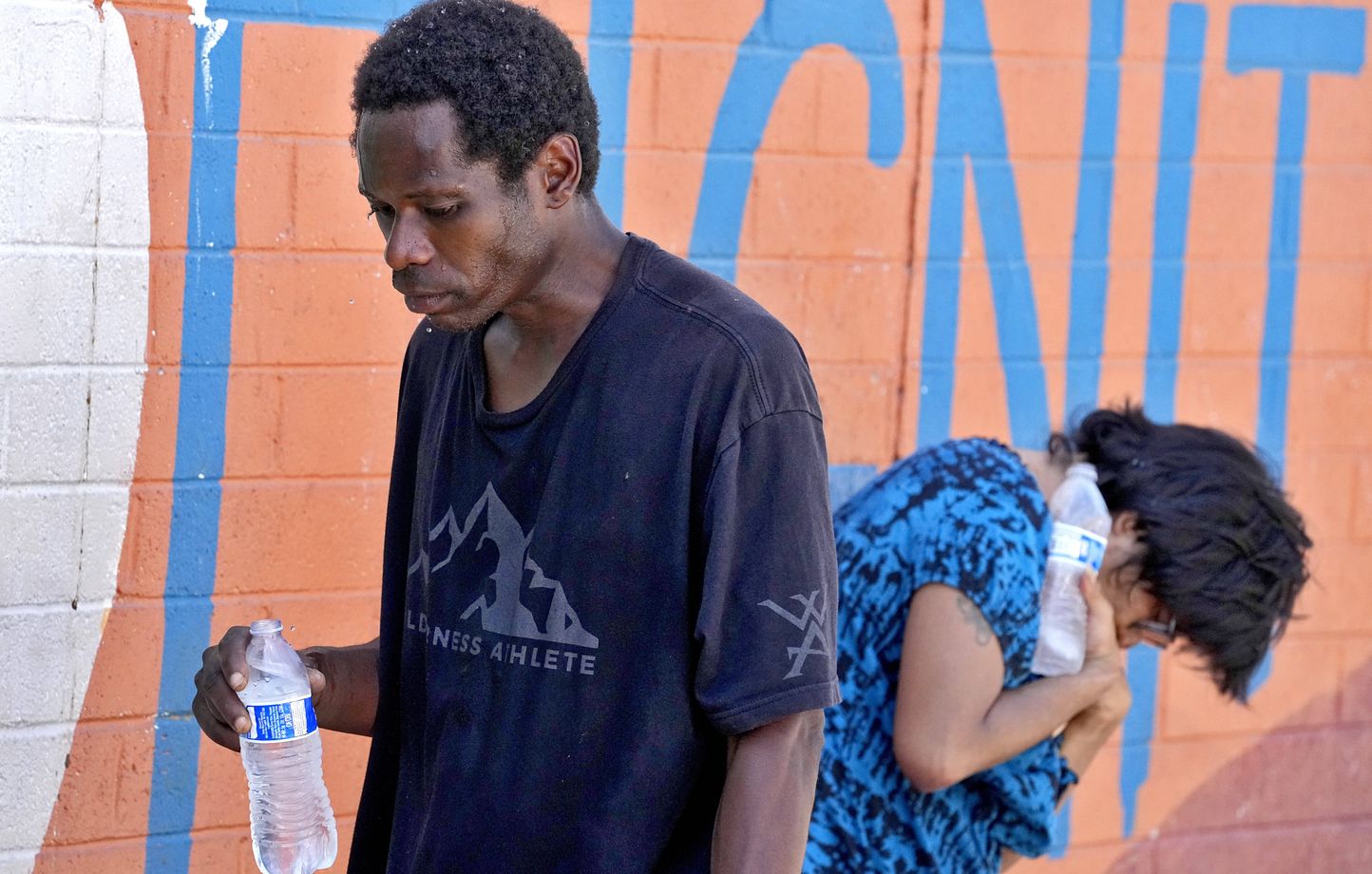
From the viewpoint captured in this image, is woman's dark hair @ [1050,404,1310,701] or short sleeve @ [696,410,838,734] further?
woman's dark hair @ [1050,404,1310,701]

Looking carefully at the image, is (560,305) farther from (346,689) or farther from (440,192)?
(346,689)

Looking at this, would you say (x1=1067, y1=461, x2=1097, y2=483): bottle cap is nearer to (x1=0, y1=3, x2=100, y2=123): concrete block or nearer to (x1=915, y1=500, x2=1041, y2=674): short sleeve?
(x1=915, y1=500, x2=1041, y2=674): short sleeve

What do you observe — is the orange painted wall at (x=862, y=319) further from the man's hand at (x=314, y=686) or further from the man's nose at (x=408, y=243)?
the man's nose at (x=408, y=243)

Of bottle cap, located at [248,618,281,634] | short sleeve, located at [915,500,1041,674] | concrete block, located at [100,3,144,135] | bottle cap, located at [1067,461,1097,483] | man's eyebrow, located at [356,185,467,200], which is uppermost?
concrete block, located at [100,3,144,135]

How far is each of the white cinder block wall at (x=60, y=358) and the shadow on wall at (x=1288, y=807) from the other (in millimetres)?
2542

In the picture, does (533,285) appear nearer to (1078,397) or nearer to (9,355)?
(9,355)

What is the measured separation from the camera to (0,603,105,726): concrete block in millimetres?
3025

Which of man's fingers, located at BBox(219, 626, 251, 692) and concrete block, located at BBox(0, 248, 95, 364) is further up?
concrete block, located at BBox(0, 248, 95, 364)

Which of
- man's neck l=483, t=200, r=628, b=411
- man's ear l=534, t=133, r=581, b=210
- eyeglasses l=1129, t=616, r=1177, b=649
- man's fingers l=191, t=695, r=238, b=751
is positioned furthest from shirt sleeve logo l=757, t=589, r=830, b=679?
eyeglasses l=1129, t=616, r=1177, b=649

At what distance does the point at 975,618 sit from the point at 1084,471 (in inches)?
16.5

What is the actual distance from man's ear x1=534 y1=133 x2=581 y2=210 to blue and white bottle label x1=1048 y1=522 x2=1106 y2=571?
121 cm

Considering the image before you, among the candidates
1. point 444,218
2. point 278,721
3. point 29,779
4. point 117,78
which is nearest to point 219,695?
point 278,721

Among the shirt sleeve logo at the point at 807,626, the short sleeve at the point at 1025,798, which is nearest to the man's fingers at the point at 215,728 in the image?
the shirt sleeve logo at the point at 807,626

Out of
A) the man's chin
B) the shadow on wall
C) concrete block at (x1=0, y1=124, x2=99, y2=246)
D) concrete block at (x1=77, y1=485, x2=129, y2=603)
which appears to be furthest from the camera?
the shadow on wall
